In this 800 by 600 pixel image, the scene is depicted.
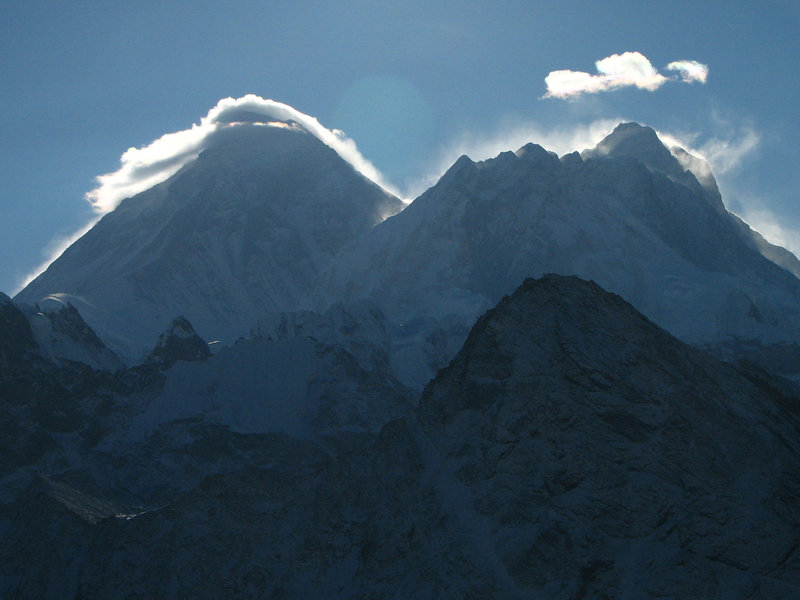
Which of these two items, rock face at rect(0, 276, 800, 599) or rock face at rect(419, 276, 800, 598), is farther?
rock face at rect(0, 276, 800, 599)

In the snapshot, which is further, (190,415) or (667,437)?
(190,415)

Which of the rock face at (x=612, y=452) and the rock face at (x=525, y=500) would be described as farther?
the rock face at (x=525, y=500)

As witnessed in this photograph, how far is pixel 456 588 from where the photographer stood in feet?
269

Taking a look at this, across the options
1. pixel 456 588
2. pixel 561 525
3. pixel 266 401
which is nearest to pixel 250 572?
pixel 456 588

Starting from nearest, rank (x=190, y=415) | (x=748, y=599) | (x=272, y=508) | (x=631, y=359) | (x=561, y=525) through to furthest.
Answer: (x=748, y=599) < (x=561, y=525) < (x=631, y=359) < (x=272, y=508) < (x=190, y=415)

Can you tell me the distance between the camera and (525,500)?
3302 inches

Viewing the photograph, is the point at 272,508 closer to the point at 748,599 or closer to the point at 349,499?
the point at 349,499

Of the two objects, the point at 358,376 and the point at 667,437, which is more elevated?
the point at 358,376

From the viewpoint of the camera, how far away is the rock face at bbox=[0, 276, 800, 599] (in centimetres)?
7956

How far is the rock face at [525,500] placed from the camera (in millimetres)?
79562

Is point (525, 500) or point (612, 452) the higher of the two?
point (612, 452)

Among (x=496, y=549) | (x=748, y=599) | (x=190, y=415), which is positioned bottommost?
(x=748, y=599)

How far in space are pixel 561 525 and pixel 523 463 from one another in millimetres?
5439

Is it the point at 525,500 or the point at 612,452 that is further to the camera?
the point at 525,500
